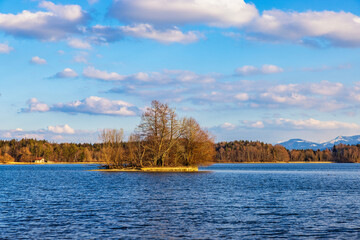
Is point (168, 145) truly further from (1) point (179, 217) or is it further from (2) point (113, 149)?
(1) point (179, 217)

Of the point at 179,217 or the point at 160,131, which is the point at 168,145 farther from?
the point at 179,217

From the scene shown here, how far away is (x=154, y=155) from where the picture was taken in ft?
348

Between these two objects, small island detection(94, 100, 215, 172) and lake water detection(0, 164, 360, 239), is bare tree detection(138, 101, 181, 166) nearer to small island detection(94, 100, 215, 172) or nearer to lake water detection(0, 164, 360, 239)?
small island detection(94, 100, 215, 172)

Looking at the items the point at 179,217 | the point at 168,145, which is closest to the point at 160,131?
the point at 168,145

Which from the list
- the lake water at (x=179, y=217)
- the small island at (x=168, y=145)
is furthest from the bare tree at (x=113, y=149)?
the lake water at (x=179, y=217)

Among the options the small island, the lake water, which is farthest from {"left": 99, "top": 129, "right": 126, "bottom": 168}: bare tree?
the lake water

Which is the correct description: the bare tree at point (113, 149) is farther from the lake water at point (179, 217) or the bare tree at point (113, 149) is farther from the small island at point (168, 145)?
the lake water at point (179, 217)

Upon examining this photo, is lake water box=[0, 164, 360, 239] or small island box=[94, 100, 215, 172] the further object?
small island box=[94, 100, 215, 172]

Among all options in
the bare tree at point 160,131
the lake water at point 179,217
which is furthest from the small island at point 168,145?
the lake water at point 179,217

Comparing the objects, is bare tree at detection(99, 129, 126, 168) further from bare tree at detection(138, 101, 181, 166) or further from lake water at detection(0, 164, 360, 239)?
lake water at detection(0, 164, 360, 239)

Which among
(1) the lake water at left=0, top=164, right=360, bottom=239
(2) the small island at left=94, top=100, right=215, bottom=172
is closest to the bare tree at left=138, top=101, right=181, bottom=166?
(2) the small island at left=94, top=100, right=215, bottom=172

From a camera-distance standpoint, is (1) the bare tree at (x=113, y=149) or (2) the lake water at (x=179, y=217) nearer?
(2) the lake water at (x=179, y=217)

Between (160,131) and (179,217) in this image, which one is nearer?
(179,217)

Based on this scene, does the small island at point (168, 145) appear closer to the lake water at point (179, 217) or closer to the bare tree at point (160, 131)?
the bare tree at point (160, 131)
